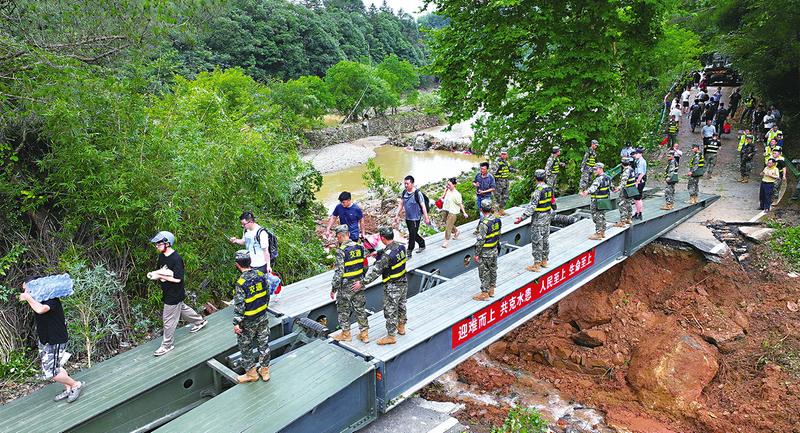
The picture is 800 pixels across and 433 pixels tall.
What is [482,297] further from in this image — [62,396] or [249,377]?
[62,396]

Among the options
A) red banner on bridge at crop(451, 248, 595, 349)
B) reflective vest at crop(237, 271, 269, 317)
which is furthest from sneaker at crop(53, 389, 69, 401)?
red banner on bridge at crop(451, 248, 595, 349)

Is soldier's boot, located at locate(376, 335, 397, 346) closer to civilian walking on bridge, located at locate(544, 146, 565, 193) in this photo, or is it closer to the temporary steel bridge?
the temporary steel bridge

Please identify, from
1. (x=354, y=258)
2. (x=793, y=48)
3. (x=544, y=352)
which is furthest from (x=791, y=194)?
(x=354, y=258)

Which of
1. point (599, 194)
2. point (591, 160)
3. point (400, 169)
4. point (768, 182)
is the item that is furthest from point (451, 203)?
point (400, 169)

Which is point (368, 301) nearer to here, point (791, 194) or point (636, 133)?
point (636, 133)

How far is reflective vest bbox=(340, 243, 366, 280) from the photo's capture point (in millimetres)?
6383

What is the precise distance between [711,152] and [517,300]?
11.1 meters

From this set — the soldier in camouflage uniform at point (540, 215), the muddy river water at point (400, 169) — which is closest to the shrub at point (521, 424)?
the soldier in camouflage uniform at point (540, 215)

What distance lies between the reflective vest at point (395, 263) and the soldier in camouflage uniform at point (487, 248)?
1.55 meters

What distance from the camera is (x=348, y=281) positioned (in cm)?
646

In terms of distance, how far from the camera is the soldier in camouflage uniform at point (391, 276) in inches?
252

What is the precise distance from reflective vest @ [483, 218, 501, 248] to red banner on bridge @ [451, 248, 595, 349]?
0.98 m

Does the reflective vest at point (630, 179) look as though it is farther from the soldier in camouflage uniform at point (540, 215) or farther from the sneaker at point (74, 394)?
the sneaker at point (74, 394)

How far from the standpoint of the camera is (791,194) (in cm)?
1366
